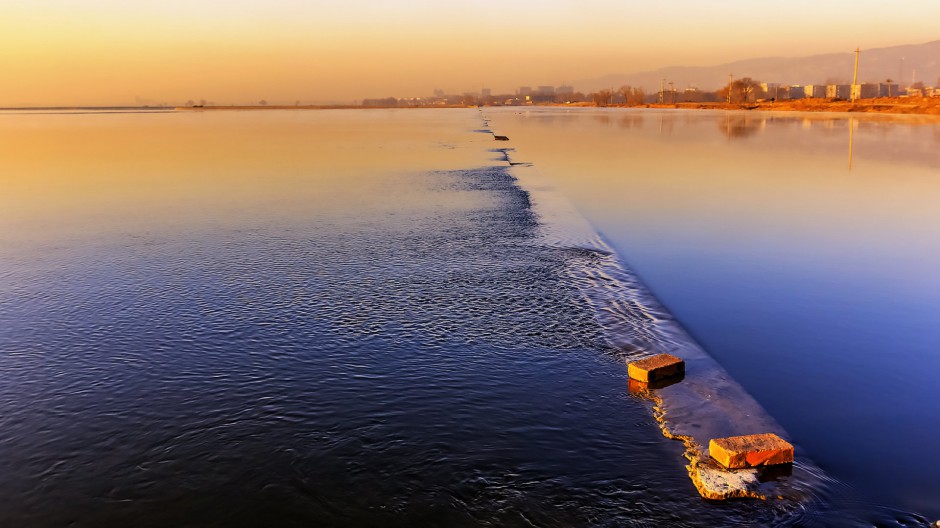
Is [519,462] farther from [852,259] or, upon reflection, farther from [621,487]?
[852,259]

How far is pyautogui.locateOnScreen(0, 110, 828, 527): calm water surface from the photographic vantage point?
25.1 ft

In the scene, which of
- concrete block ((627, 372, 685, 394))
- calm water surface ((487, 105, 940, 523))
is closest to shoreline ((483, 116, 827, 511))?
concrete block ((627, 372, 685, 394))

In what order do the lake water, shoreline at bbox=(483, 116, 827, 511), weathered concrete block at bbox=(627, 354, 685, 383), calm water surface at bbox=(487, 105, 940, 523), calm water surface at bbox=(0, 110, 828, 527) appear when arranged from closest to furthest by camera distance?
calm water surface at bbox=(0, 110, 828, 527) < the lake water < shoreline at bbox=(483, 116, 827, 511) < calm water surface at bbox=(487, 105, 940, 523) < weathered concrete block at bbox=(627, 354, 685, 383)

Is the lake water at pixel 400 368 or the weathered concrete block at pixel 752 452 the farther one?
the weathered concrete block at pixel 752 452

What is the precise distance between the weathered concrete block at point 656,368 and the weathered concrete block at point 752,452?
2.34m

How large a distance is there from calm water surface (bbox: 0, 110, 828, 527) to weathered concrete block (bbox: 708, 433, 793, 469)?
1.85 ft

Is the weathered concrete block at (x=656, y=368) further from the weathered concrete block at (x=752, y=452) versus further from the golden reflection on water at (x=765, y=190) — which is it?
the golden reflection on water at (x=765, y=190)

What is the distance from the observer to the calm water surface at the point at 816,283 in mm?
9469

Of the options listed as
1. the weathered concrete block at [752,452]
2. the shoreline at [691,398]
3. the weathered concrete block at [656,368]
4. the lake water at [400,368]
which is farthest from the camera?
the weathered concrete block at [656,368]

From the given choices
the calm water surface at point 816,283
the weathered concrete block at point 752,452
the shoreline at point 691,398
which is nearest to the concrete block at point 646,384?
the shoreline at point 691,398

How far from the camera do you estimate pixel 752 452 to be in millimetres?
8242

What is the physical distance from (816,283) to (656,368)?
27.3 feet

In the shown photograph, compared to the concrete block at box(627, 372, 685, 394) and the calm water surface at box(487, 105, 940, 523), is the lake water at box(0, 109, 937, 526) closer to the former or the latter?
the calm water surface at box(487, 105, 940, 523)

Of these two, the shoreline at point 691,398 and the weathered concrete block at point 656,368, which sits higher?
the weathered concrete block at point 656,368
